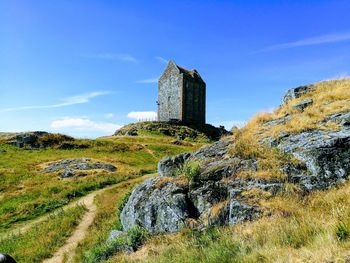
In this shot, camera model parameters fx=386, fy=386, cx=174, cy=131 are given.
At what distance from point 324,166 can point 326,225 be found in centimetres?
576

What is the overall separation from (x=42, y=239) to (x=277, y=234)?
1683cm

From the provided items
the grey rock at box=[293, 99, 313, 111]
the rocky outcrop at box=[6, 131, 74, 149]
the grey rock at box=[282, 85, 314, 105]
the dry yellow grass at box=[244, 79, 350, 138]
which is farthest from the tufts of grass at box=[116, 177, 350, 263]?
the rocky outcrop at box=[6, 131, 74, 149]

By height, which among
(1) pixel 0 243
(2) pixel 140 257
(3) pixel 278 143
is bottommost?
(1) pixel 0 243

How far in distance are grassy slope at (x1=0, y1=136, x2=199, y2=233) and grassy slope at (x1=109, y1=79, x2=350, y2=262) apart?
60.9 ft

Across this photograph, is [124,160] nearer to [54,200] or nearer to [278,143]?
[54,200]

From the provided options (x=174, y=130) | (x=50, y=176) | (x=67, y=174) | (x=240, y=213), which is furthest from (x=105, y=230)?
(x=174, y=130)

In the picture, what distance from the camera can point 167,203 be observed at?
1362cm

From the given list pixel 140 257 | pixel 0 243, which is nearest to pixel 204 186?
pixel 140 257

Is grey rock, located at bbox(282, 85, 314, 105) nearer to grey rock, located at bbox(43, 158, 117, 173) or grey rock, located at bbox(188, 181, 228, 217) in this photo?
grey rock, located at bbox(188, 181, 228, 217)

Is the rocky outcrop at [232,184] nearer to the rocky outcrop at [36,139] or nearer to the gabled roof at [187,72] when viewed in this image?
the rocky outcrop at [36,139]

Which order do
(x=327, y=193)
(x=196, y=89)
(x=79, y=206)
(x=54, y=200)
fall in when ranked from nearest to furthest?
1. (x=327, y=193)
2. (x=79, y=206)
3. (x=54, y=200)
4. (x=196, y=89)

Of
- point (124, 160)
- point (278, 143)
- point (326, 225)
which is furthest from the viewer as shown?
point (124, 160)

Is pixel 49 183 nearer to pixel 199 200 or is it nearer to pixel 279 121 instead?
pixel 279 121

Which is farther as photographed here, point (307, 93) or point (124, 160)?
point (124, 160)
